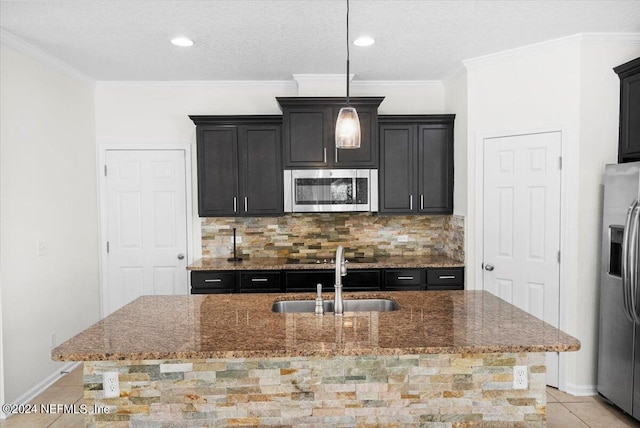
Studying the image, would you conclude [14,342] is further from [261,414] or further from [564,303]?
[564,303]

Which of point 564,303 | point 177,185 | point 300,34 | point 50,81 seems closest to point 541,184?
point 564,303

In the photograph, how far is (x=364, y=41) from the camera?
3.38m

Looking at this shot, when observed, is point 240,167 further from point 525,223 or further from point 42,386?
point 525,223

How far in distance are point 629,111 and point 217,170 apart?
351 cm

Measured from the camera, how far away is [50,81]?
3721 millimetres

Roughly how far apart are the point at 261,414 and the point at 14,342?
7.87 ft

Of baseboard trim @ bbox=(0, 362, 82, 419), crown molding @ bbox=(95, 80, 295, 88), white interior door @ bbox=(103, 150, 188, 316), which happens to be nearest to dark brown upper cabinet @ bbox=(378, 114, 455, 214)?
crown molding @ bbox=(95, 80, 295, 88)

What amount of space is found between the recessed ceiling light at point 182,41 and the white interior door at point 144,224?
1.40 m

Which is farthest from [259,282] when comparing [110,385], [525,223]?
[525,223]

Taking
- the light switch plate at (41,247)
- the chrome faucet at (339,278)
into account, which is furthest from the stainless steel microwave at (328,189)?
the light switch plate at (41,247)

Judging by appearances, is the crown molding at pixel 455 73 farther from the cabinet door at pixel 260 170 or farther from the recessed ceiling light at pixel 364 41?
the cabinet door at pixel 260 170

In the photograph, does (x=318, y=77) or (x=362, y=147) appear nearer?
(x=362, y=147)

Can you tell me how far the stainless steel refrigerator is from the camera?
109 inches

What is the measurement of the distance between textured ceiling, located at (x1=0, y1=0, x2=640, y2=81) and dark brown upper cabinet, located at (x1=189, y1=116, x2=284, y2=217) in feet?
1.84
